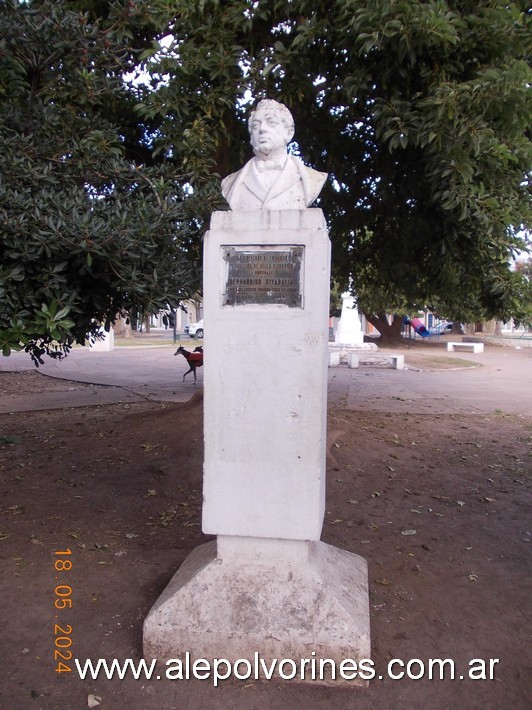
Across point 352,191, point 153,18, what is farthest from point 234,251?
point 352,191

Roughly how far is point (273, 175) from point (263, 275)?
561 millimetres

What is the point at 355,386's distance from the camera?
43.2 feet

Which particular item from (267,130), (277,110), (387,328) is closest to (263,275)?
(267,130)

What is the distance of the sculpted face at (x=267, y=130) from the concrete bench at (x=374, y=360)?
594 inches

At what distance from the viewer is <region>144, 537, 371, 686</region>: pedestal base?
266cm

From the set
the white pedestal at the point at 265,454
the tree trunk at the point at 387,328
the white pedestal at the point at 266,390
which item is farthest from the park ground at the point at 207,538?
the tree trunk at the point at 387,328

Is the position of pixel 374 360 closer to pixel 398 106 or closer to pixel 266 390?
pixel 398 106

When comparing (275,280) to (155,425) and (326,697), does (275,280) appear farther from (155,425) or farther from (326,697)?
(155,425)

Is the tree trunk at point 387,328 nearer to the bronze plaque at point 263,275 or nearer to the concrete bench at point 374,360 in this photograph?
the concrete bench at point 374,360


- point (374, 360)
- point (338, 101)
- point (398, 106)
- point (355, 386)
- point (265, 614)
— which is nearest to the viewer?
point (265, 614)

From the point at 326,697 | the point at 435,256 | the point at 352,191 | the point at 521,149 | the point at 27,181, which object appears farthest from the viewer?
the point at 352,191

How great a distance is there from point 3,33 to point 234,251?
258 centimetres

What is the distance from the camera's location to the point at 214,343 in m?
2.79

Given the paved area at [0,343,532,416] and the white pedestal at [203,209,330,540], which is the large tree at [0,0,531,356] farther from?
the paved area at [0,343,532,416]
